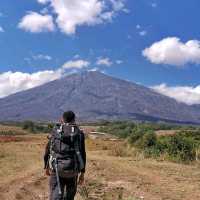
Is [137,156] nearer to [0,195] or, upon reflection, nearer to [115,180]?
[115,180]

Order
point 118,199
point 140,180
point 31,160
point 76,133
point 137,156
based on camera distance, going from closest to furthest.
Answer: point 76,133
point 118,199
point 140,180
point 31,160
point 137,156

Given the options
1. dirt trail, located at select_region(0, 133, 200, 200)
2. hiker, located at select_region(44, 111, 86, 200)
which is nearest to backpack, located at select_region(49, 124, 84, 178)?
hiker, located at select_region(44, 111, 86, 200)

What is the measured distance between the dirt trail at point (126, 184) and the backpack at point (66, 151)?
387cm

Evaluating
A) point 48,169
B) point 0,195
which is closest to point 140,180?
point 0,195

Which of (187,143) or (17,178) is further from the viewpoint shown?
(187,143)

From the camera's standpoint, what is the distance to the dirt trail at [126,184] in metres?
14.1

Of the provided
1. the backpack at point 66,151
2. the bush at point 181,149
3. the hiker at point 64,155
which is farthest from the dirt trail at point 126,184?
the backpack at point 66,151

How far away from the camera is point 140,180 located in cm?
1664

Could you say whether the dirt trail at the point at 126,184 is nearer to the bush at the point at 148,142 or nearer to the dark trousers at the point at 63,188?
the dark trousers at the point at 63,188

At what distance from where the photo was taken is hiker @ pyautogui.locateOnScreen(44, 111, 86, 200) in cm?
968

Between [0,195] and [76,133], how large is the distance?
533 centimetres

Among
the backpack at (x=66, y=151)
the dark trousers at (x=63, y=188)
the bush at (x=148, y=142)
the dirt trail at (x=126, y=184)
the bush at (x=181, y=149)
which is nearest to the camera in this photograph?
the backpack at (x=66, y=151)

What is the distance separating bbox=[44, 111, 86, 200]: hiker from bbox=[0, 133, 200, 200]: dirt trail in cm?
377

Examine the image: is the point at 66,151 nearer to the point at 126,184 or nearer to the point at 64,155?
the point at 64,155
